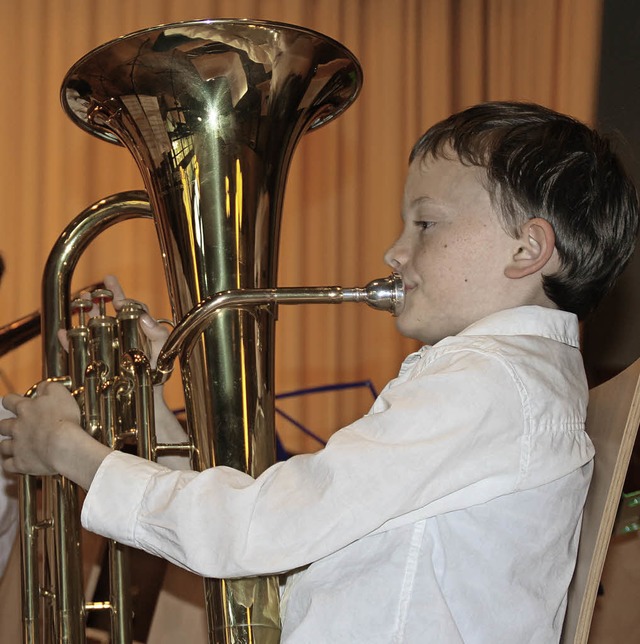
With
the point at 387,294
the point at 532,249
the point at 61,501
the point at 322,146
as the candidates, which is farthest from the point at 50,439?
the point at 322,146

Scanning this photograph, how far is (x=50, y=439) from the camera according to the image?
829mm

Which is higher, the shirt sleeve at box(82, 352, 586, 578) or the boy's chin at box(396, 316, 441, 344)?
the boy's chin at box(396, 316, 441, 344)

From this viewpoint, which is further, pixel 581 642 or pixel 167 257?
pixel 167 257

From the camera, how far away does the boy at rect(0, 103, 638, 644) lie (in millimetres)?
694

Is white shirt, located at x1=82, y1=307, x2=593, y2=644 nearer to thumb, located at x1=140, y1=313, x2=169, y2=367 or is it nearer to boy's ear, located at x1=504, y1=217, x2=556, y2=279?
boy's ear, located at x1=504, y1=217, x2=556, y2=279

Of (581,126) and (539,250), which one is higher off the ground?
(581,126)

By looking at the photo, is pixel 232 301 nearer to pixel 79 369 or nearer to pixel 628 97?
pixel 79 369

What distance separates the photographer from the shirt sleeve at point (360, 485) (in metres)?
0.69

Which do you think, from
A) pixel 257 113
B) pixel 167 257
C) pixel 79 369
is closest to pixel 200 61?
pixel 257 113

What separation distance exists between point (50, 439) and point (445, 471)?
354mm

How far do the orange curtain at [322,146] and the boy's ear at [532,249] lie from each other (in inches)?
52.6

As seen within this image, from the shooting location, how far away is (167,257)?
0.92 metres

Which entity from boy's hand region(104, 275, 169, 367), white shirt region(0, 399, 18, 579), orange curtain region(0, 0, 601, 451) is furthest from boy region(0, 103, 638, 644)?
orange curtain region(0, 0, 601, 451)

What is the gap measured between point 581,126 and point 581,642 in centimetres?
47
